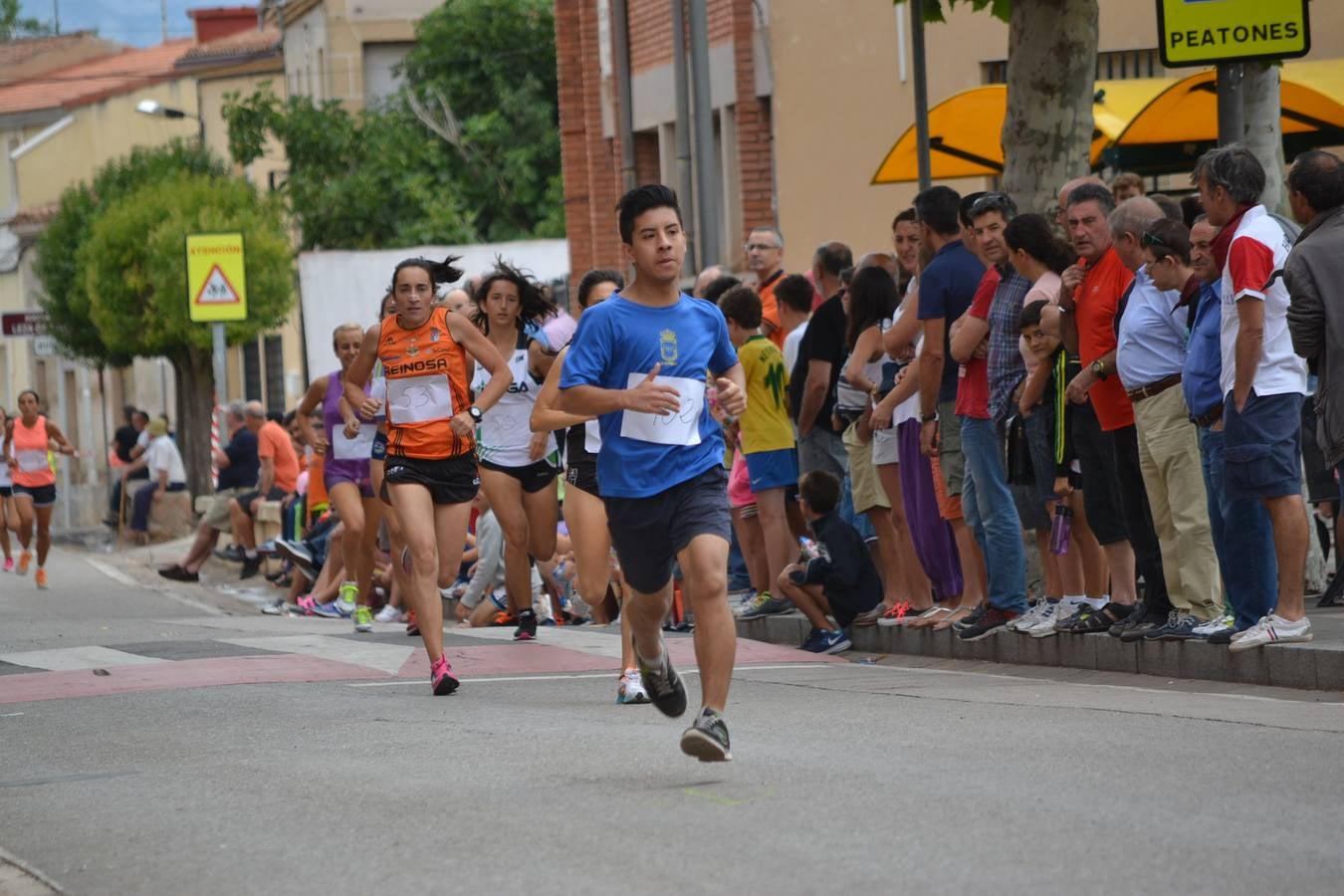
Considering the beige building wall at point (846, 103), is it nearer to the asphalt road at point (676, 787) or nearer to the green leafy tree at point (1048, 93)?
the green leafy tree at point (1048, 93)

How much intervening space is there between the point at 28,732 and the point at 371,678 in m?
2.51

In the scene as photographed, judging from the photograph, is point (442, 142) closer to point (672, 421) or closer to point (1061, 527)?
point (1061, 527)

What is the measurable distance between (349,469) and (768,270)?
319cm

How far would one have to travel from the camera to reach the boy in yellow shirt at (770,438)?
14.1 metres

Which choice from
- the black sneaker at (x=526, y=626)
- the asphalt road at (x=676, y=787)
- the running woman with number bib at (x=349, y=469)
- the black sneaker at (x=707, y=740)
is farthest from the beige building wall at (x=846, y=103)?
the black sneaker at (x=707, y=740)

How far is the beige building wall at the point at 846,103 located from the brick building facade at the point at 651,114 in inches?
23.7

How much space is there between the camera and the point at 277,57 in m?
66.8

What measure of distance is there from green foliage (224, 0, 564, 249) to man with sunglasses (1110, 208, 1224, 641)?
40.4 metres

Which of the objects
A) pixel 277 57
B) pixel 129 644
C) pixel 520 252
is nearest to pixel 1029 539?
pixel 129 644

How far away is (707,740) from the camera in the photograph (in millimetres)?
7422

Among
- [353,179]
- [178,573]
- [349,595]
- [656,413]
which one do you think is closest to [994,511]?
[656,413]

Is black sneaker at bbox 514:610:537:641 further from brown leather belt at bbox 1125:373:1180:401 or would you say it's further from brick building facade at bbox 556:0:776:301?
brick building facade at bbox 556:0:776:301

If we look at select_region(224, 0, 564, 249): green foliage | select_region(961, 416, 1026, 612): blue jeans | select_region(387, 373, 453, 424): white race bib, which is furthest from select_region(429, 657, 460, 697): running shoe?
select_region(224, 0, 564, 249): green foliage

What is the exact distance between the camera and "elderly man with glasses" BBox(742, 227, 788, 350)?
1499 centimetres
